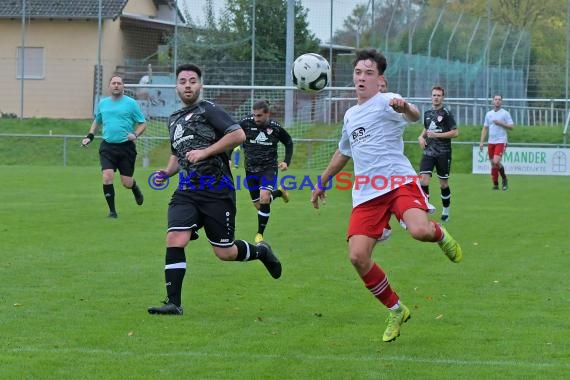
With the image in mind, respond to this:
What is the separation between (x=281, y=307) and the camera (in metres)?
8.42

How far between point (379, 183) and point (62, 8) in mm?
32205

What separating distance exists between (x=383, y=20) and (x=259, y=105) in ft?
71.9

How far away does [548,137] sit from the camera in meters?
31.2

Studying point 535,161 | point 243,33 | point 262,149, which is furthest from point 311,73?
point 243,33

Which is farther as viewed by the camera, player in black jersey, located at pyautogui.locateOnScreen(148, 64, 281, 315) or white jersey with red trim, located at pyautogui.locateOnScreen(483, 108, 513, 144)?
white jersey with red trim, located at pyautogui.locateOnScreen(483, 108, 513, 144)

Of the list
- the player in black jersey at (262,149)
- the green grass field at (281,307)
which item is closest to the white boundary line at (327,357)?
the green grass field at (281,307)

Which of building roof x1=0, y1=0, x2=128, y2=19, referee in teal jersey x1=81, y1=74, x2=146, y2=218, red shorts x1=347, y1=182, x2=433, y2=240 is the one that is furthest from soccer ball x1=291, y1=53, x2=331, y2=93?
building roof x1=0, y1=0, x2=128, y2=19

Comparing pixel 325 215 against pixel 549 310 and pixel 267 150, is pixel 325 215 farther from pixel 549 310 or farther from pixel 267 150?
pixel 549 310

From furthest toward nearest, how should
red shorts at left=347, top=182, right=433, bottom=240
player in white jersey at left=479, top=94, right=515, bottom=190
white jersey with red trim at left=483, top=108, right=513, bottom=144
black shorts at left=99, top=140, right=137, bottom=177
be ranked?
white jersey with red trim at left=483, top=108, right=513, bottom=144 → player in white jersey at left=479, top=94, right=515, bottom=190 → black shorts at left=99, top=140, right=137, bottom=177 → red shorts at left=347, top=182, right=433, bottom=240

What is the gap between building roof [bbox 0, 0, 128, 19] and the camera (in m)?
36.8

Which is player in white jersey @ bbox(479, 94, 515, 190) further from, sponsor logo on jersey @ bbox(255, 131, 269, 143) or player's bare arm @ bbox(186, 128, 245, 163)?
player's bare arm @ bbox(186, 128, 245, 163)

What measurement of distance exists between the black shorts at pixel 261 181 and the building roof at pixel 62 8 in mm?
23797

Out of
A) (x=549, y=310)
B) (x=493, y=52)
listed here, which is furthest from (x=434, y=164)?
(x=493, y=52)

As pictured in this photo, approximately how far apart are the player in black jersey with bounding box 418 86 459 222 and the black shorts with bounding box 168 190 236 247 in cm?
827
